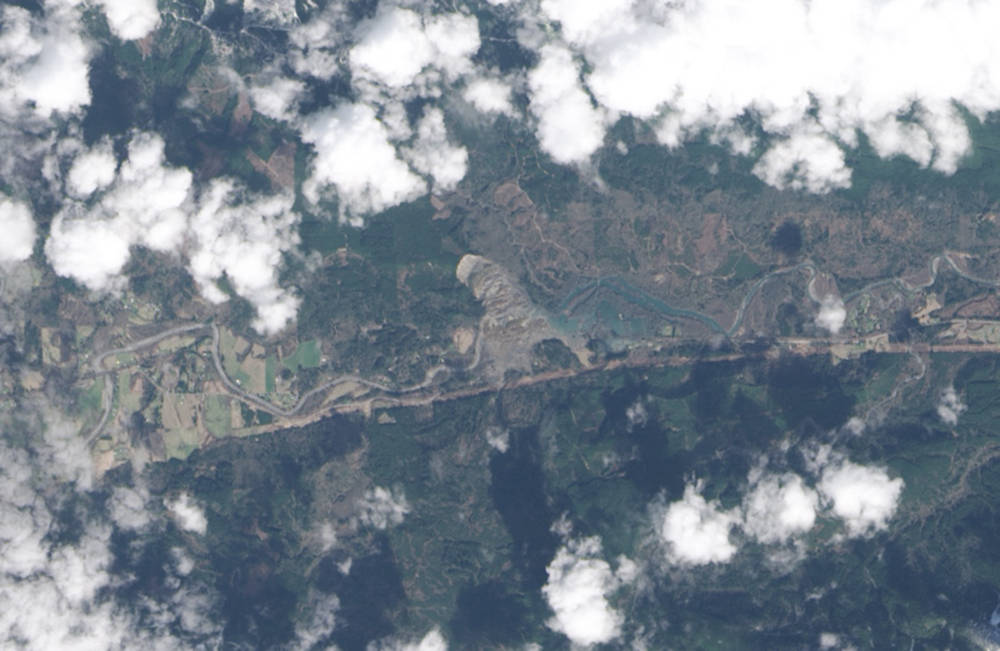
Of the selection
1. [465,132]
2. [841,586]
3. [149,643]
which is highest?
[465,132]

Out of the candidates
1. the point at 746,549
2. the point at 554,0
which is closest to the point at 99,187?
the point at 554,0

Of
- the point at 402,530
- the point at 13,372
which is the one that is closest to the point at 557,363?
the point at 402,530

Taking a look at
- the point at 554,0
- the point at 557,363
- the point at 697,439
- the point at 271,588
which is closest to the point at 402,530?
the point at 271,588

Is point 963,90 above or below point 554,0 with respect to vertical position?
above

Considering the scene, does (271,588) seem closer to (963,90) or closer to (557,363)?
(557,363)

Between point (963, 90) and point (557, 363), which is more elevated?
point (963, 90)

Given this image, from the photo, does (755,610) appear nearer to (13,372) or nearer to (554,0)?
(554,0)

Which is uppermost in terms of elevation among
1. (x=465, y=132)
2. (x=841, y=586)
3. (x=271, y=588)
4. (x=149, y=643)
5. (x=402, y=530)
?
(x=465, y=132)

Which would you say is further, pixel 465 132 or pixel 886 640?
pixel 465 132

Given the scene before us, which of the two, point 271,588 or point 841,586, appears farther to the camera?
point 271,588
